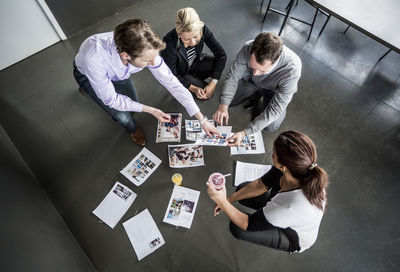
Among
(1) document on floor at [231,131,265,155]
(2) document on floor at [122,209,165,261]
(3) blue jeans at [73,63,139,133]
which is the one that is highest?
(3) blue jeans at [73,63,139,133]

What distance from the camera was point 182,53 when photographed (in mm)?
2461

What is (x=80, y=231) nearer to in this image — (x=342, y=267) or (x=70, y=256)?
(x=70, y=256)

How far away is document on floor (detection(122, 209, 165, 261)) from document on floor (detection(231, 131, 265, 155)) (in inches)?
45.2

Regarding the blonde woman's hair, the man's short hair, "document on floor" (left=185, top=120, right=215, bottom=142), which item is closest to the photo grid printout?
"document on floor" (left=185, top=120, right=215, bottom=142)

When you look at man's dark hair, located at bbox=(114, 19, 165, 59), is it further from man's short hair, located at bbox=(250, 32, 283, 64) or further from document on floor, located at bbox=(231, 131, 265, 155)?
document on floor, located at bbox=(231, 131, 265, 155)

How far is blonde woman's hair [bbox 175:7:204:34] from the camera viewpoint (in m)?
2.05

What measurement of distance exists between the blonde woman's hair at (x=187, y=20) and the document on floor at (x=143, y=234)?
5.87 feet

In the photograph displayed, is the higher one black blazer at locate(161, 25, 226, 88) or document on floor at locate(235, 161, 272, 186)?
black blazer at locate(161, 25, 226, 88)

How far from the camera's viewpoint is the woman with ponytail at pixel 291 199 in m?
1.38

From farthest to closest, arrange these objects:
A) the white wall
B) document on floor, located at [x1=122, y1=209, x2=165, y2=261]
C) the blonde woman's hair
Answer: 1. the white wall
2. document on floor, located at [x1=122, y1=209, x2=165, y2=261]
3. the blonde woman's hair

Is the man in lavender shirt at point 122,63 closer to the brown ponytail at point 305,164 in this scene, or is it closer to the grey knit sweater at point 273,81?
the grey knit sweater at point 273,81

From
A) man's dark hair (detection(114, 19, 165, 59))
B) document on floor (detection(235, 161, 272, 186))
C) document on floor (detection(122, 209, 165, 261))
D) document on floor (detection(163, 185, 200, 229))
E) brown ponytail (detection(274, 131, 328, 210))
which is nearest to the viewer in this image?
brown ponytail (detection(274, 131, 328, 210))

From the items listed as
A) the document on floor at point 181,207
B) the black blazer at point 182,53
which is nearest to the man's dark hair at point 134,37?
the black blazer at point 182,53

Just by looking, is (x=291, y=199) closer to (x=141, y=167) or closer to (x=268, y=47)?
(x=268, y=47)
